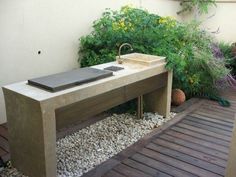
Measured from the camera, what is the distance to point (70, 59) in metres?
3.79

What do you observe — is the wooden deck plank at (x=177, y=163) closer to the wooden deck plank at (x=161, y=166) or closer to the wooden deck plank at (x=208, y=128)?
the wooden deck plank at (x=161, y=166)

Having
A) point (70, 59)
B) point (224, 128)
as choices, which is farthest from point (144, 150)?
point (70, 59)

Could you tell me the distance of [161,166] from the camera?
7.98 ft

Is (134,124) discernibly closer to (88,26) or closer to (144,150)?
(144,150)

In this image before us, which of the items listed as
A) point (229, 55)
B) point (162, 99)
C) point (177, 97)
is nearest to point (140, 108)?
point (162, 99)

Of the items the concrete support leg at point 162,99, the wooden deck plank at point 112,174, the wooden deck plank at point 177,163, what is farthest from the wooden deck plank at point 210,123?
the wooden deck plank at point 112,174

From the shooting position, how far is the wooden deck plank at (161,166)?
2.32 meters

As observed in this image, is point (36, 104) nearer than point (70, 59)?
Yes

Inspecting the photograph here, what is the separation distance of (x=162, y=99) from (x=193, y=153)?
0.99 metres

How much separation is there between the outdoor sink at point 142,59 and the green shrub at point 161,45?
14 cm

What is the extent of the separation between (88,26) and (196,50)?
5.29 ft

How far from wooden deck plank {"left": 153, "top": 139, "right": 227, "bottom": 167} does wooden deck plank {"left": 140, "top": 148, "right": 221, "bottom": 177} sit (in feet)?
0.60

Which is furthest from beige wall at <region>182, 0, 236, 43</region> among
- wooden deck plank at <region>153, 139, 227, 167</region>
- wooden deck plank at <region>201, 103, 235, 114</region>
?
wooden deck plank at <region>153, 139, 227, 167</region>

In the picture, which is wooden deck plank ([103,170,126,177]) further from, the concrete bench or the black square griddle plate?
the black square griddle plate
